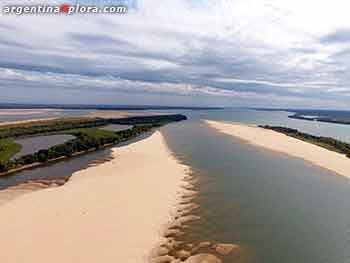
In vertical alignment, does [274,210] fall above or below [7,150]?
above

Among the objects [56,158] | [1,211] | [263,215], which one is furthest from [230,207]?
[56,158]

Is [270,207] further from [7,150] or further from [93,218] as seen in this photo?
[7,150]

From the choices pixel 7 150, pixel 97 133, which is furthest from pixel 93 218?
pixel 97 133

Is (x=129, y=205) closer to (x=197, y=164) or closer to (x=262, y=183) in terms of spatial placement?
(x=262, y=183)

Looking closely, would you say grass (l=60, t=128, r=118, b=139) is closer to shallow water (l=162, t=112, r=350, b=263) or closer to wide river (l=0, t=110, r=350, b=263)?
wide river (l=0, t=110, r=350, b=263)

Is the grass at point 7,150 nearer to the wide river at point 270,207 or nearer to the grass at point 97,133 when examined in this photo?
the wide river at point 270,207

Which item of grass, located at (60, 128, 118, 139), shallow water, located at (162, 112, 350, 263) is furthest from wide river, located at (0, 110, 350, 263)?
grass, located at (60, 128, 118, 139)

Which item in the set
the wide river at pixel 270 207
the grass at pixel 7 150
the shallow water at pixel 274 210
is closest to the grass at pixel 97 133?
the grass at pixel 7 150
